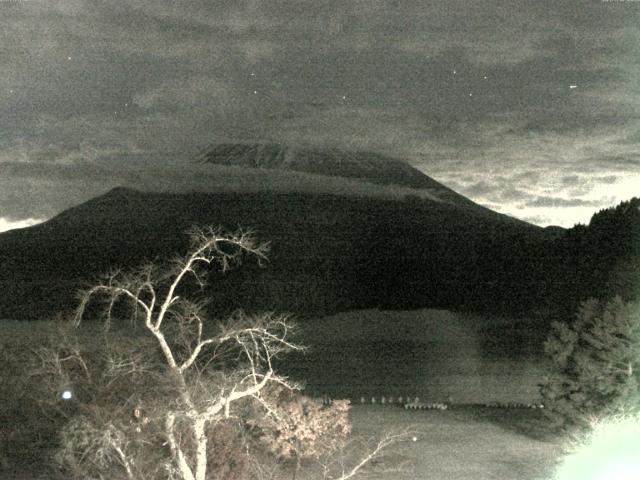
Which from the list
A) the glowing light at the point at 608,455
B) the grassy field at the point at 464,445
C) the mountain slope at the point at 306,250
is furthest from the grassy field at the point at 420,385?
the mountain slope at the point at 306,250

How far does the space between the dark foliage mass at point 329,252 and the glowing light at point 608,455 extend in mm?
9593

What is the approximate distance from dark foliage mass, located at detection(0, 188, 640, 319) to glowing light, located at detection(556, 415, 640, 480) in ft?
31.5

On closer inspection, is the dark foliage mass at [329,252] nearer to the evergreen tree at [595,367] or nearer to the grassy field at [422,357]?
the grassy field at [422,357]

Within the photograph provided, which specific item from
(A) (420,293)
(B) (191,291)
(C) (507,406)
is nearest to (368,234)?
(A) (420,293)

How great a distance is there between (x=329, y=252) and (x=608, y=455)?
21677 millimetres

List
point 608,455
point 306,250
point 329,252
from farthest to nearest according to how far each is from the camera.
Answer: point 329,252 < point 306,250 < point 608,455

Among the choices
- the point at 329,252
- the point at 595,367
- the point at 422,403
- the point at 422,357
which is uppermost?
the point at 329,252

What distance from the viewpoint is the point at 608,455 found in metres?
9.61

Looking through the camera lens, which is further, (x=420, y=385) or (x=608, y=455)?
(x=420, y=385)

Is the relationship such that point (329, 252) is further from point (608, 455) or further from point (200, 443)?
point (200, 443)

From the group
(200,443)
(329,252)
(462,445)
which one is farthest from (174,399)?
(329,252)

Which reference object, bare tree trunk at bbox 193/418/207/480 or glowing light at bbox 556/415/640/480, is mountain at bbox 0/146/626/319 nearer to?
glowing light at bbox 556/415/640/480

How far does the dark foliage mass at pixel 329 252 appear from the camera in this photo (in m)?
23.9

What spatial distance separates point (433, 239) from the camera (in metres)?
32.3
